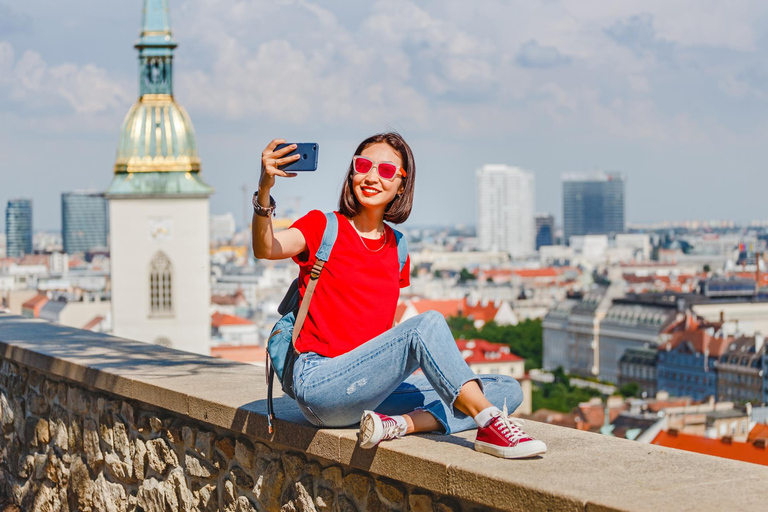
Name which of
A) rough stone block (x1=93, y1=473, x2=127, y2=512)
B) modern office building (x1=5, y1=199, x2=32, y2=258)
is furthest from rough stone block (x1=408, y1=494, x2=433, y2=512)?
modern office building (x1=5, y1=199, x2=32, y2=258)

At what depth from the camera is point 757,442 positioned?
2039 centimetres

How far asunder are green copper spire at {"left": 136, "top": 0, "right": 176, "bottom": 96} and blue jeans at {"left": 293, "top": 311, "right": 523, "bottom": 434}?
24417 millimetres

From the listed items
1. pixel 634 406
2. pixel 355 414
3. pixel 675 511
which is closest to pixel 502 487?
pixel 675 511

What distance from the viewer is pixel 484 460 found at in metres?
2.83

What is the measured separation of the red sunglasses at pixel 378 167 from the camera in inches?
132

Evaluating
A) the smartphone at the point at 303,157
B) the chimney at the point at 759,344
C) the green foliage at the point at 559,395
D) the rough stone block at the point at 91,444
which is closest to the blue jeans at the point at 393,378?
the smartphone at the point at 303,157

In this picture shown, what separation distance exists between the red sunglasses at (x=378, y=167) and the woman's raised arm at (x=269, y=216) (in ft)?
0.97

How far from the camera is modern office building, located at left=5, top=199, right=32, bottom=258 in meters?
59.6

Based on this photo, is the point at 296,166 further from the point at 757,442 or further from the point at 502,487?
the point at 757,442

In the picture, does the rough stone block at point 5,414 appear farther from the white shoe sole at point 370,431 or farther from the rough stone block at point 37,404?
the white shoe sole at point 370,431

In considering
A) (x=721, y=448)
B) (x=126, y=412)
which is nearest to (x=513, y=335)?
(x=721, y=448)

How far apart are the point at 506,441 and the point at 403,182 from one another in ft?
2.84

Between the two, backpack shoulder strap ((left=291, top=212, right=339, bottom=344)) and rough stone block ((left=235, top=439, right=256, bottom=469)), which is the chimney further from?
backpack shoulder strap ((left=291, top=212, right=339, bottom=344))

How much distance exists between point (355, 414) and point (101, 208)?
105m
